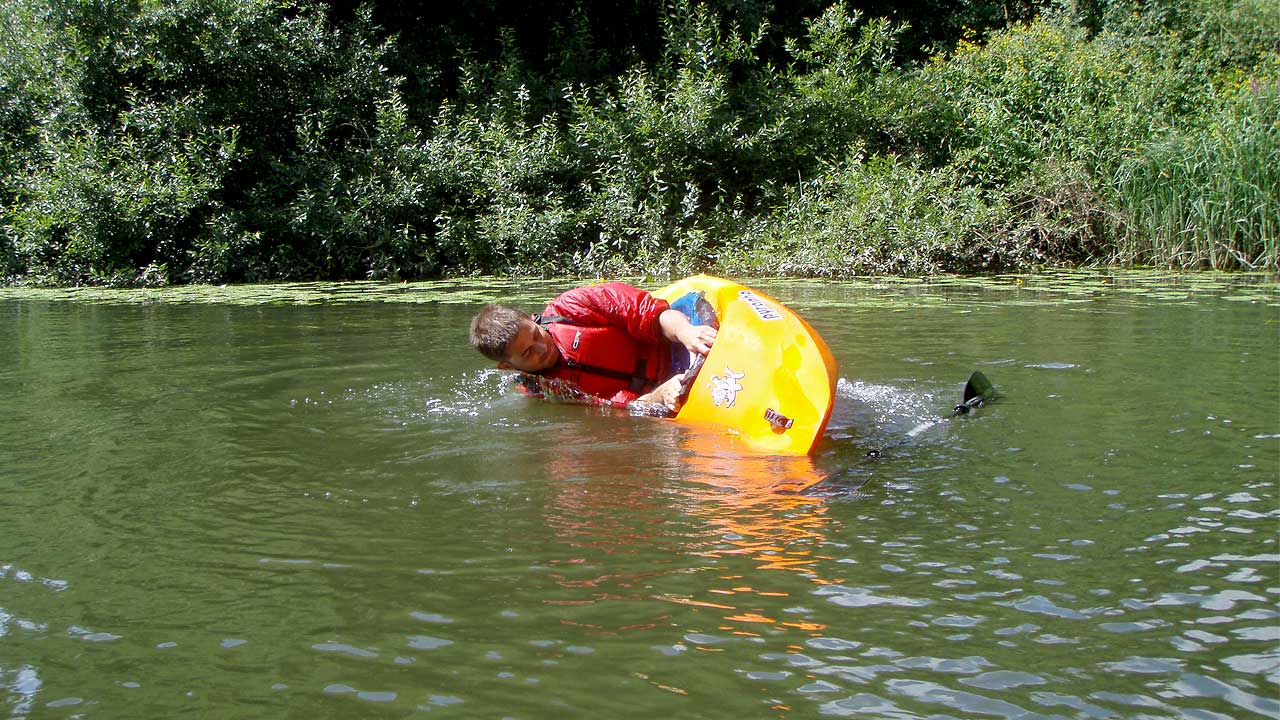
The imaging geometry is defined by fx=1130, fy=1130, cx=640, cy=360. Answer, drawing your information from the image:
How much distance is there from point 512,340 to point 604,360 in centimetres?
51

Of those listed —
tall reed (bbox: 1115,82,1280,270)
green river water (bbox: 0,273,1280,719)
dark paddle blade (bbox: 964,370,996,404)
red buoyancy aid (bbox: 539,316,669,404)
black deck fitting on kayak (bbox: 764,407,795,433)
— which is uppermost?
tall reed (bbox: 1115,82,1280,270)

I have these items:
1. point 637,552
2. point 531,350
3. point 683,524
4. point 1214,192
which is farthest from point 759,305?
point 1214,192

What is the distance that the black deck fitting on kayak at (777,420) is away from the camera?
161 inches

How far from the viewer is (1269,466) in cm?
353

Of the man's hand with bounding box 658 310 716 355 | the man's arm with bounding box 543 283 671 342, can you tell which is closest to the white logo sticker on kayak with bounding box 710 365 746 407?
the man's hand with bounding box 658 310 716 355

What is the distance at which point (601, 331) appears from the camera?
4.83 meters

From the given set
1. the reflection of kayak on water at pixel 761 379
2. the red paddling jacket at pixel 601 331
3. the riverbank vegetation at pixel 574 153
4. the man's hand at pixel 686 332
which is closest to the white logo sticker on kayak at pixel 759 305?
the reflection of kayak on water at pixel 761 379

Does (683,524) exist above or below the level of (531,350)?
below

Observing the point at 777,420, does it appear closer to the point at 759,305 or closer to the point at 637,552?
the point at 759,305

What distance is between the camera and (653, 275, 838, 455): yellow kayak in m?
4.05

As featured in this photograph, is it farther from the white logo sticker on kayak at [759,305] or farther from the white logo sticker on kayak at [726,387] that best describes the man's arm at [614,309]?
the white logo sticker on kayak at [726,387]

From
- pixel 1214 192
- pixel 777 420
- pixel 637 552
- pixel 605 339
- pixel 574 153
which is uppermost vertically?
pixel 574 153

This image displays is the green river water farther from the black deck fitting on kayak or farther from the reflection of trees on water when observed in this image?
the black deck fitting on kayak

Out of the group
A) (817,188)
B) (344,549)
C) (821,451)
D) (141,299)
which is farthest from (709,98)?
(344,549)
